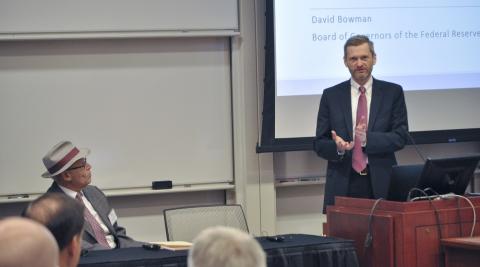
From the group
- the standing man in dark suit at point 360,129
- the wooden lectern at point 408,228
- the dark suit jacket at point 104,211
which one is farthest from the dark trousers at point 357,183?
the dark suit jacket at point 104,211

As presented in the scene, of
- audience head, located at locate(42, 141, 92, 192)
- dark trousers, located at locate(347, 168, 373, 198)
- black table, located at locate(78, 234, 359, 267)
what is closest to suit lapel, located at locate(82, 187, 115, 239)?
audience head, located at locate(42, 141, 92, 192)

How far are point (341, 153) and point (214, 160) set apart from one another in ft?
5.56

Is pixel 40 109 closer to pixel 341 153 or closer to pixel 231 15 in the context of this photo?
pixel 231 15

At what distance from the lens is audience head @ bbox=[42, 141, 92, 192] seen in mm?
3908

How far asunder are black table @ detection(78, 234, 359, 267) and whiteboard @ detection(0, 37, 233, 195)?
1.90 metres

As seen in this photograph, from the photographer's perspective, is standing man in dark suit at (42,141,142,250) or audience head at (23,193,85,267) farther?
standing man in dark suit at (42,141,142,250)

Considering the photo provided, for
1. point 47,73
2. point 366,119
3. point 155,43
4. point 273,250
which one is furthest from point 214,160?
point 273,250

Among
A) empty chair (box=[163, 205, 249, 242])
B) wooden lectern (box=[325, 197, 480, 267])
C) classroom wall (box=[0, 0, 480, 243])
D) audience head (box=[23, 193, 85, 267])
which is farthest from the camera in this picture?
classroom wall (box=[0, 0, 480, 243])

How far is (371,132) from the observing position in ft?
13.0

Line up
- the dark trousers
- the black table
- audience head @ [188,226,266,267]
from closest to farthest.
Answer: audience head @ [188,226,266,267], the black table, the dark trousers

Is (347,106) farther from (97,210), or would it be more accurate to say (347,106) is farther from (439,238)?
(97,210)

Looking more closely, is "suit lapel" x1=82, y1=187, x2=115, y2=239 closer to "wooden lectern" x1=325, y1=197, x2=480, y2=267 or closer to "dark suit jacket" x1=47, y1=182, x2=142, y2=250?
"dark suit jacket" x1=47, y1=182, x2=142, y2=250

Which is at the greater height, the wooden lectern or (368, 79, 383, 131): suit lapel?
(368, 79, 383, 131): suit lapel

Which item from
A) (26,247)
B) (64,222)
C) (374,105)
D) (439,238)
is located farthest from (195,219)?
(26,247)
